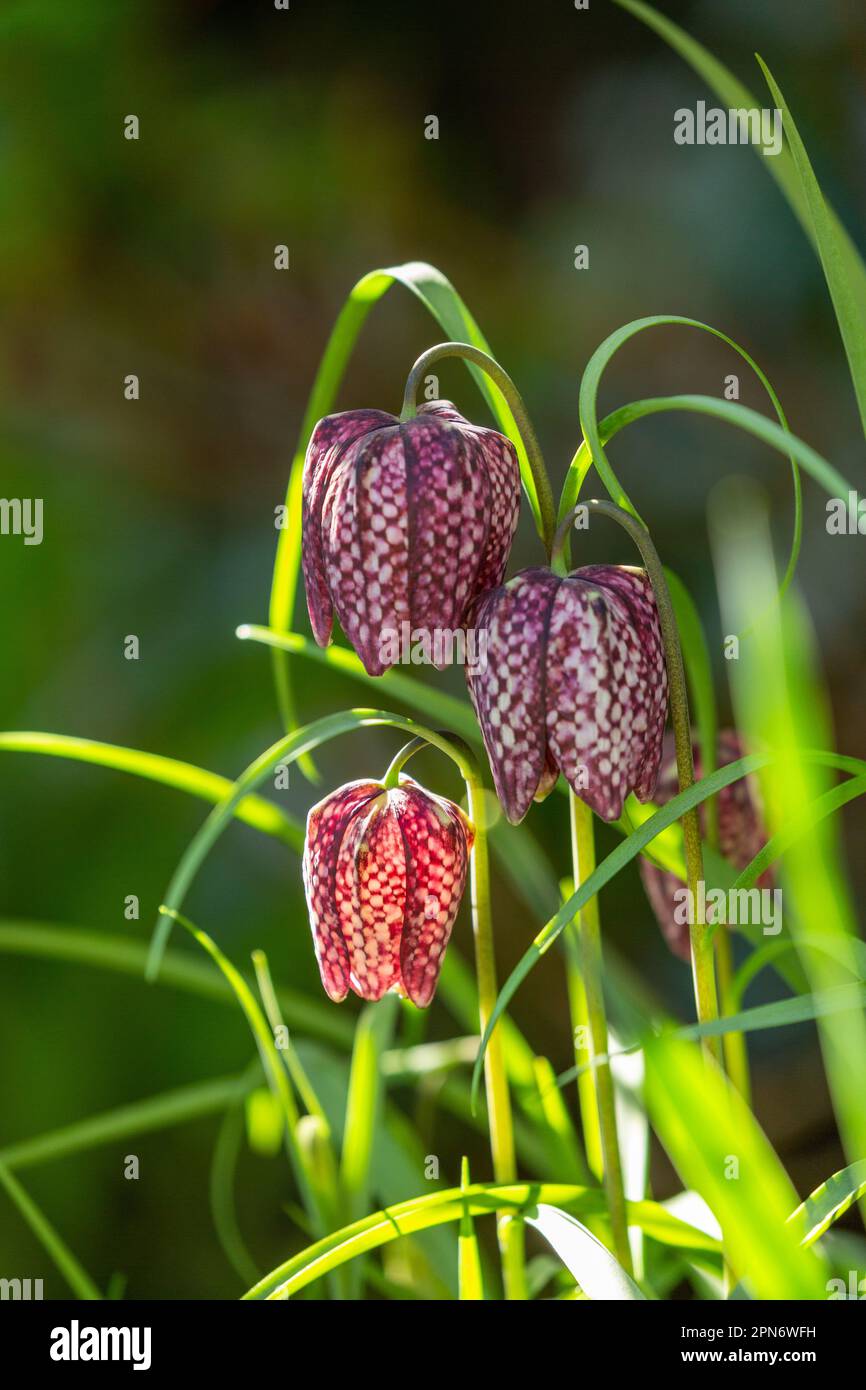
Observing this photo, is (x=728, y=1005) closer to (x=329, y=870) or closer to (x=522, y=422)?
(x=329, y=870)

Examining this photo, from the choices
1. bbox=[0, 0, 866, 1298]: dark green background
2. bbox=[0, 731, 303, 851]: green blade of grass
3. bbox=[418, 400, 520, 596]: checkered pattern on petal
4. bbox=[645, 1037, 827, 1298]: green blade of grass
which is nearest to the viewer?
bbox=[645, 1037, 827, 1298]: green blade of grass

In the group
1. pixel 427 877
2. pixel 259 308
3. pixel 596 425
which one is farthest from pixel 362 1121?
pixel 259 308

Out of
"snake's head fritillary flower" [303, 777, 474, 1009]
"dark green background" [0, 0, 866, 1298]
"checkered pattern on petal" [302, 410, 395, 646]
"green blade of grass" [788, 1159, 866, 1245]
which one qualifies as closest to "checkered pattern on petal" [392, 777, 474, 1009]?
"snake's head fritillary flower" [303, 777, 474, 1009]

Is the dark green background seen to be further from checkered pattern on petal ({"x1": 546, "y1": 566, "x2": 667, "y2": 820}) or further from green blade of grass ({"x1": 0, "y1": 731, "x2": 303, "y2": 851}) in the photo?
checkered pattern on petal ({"x1": 546, "y1": 566, "x2": 667, "y2": 820})

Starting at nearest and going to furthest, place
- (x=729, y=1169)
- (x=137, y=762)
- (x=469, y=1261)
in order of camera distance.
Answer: (x=729, y=1169) < (x=469, y=1261) < (x=137, y=762)

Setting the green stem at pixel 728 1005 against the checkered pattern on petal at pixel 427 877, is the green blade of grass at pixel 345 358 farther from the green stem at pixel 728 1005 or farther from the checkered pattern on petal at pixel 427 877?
the green stem at pixel 728 1005

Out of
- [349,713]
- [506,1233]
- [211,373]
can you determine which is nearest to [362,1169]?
[506,1233]

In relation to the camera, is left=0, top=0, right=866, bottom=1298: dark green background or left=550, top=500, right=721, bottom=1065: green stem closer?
left=550, top=500, right=721, bottom=1065: green stem

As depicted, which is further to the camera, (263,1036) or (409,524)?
(263,1036)
